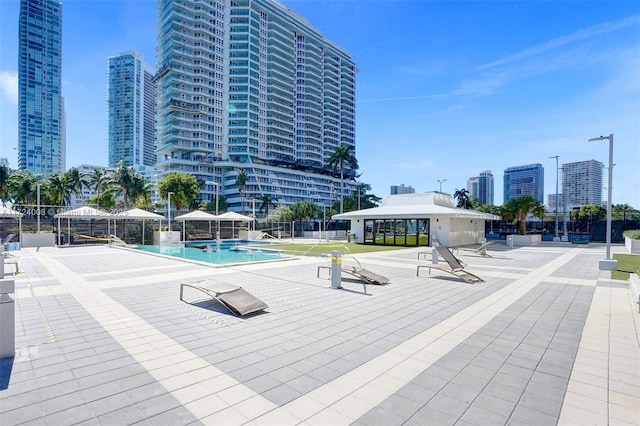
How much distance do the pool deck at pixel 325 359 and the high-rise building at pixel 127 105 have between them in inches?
7505

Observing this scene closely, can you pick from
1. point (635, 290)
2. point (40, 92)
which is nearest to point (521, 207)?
point (635, 290)

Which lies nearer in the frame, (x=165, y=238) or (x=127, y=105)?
(x=165, y=238)

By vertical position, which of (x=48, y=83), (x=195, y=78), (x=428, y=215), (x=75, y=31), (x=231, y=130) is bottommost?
(x=428, y=215)

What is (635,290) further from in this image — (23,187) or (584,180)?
(584,180)

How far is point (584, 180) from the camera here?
6612cm

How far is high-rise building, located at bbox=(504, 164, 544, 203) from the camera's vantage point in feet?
327

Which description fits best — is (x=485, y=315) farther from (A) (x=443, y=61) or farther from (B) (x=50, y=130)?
(B) (x=50, y=130)

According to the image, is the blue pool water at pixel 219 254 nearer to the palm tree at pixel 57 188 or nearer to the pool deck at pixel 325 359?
the pool deck at pixel 325 359

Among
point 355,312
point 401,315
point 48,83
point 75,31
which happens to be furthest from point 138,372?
point 48,83

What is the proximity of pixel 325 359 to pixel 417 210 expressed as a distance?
77.5 feet

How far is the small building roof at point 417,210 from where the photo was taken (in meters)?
24.5

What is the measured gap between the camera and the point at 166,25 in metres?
89.4

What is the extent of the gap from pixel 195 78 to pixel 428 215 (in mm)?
86449

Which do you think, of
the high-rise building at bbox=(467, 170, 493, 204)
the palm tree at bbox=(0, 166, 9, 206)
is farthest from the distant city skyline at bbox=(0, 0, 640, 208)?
the high-rise building at bbox=(467, 170, 493, 204)
